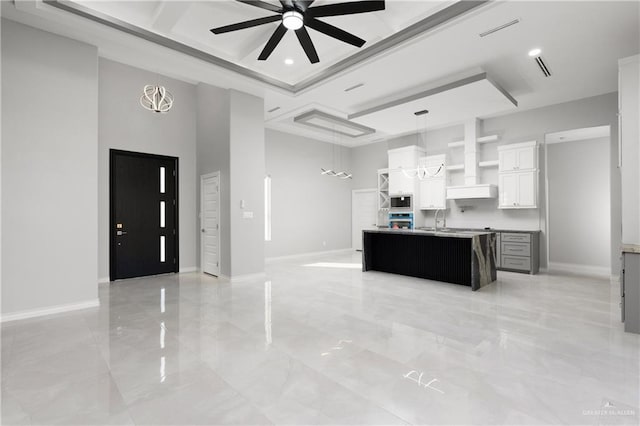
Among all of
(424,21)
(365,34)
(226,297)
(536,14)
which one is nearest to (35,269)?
(226,297)

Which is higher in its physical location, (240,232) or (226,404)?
(240,232)

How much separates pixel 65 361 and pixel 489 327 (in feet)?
13.1

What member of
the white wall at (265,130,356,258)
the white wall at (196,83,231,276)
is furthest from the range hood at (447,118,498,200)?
the white wall at (196,83,231,276)

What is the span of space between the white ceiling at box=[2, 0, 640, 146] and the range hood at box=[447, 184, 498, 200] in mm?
1907

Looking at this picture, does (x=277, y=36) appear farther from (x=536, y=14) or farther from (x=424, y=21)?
(x=536, y=14)

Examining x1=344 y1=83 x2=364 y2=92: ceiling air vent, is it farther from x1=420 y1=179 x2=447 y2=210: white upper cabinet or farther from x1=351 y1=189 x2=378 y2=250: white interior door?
x1=351 y1=189 x2=378 y2=250: white interior door

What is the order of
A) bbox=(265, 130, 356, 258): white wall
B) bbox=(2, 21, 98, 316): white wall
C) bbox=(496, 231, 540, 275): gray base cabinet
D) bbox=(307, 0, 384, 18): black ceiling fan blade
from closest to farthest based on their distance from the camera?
bbox=(307, 0, 384, 18): black ceiling fan blade → bbox=(2, 21, 98, 316): white wall → bbox=(496, 231, 540, 275): gray base cabinet → bbox=(265, 130, 356, 258): white wall

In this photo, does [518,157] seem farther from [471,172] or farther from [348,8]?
[348,8]

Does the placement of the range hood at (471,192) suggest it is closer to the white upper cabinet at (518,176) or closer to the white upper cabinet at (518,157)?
the white upper cabinet at (518,176)

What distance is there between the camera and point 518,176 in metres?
6.61

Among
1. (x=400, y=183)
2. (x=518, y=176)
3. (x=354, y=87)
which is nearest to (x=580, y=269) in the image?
(x=518, y=176)

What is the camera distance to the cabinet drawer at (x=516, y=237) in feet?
20.5

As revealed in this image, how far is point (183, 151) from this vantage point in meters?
6.64

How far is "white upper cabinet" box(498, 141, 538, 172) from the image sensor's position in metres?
6.43
